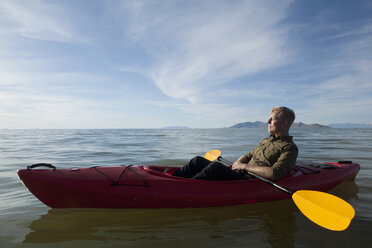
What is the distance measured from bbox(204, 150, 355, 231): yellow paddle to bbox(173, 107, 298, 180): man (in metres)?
0.46

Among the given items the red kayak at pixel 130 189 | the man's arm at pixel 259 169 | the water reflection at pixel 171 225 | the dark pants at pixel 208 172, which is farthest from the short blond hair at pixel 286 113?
the water reflection at pixel 171 225

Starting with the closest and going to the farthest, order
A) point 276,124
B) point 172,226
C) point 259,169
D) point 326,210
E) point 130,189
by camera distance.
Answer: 1. point 326,210
2. point 172,226
3. point 130,189
4. point 259,169
5. point 276,124

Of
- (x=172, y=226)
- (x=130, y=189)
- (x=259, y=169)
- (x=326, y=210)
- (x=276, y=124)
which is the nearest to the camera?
(x=326, y=210)

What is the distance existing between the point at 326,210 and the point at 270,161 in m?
1.03

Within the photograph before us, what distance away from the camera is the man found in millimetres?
3301

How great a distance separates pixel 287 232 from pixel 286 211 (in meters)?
0.69

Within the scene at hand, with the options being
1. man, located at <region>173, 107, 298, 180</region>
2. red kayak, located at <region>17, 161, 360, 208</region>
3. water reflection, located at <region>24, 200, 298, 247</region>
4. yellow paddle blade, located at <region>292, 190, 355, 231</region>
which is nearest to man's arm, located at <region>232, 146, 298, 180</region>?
man, located at <region>173, 107, 298, 180</region>

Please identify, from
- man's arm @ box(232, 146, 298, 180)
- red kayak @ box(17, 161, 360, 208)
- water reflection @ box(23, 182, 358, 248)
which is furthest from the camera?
man's arm @ box(232, 146, 298, 180)

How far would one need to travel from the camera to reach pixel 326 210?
2621mm

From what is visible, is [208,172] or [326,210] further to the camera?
[208,172]

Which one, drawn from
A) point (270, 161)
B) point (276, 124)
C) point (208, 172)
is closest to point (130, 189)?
point (208, 172)

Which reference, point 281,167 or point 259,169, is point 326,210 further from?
point 259,169

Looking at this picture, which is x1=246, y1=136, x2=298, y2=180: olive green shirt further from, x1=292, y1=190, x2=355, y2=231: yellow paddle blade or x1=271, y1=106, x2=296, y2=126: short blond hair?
x1=292, y1=190, x2=355, y2=231: yellow paddle blade

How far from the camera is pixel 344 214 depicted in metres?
2.48
